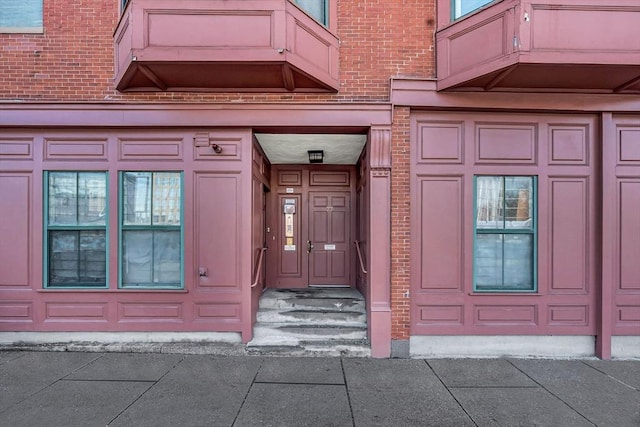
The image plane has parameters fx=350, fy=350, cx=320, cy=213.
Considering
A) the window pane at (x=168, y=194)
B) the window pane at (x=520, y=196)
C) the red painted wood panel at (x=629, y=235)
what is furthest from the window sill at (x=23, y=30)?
Answer: the red painted wood panel at (x=629, y=235)

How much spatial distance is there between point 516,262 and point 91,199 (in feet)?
24.1

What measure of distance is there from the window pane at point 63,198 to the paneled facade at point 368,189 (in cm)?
2

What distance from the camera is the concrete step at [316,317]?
623 centimetres

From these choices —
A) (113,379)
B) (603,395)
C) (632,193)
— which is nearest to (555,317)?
(603,395)

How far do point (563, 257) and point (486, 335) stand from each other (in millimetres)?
1844

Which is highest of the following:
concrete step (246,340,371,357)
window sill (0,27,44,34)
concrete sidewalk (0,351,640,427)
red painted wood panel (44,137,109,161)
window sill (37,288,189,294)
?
window sill (0,27,44,34)

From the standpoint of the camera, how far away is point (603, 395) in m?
4.52

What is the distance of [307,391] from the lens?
14.8 ft

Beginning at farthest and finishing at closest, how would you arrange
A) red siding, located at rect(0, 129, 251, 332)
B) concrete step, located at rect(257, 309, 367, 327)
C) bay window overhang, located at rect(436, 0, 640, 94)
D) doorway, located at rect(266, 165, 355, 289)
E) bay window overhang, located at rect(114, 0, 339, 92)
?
doorway, located at rect(266, 165, 355, 289)
concrete step, located at rect(257, 309, 367, 327)
red siding, located at rect(0, 129, 251, 332)
bay window overhang, located at rect(114, 0, 339, 92)
bay window overhang, located at rect(436, 0, 640, 94)

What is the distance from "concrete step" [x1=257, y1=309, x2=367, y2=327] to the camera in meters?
6.23

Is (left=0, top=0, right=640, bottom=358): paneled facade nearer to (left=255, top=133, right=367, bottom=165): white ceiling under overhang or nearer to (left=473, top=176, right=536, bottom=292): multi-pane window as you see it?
(left=473, top=176, right=536, bottom=292): multi-pane window

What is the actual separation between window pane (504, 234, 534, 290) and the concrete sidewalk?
1.27 metres

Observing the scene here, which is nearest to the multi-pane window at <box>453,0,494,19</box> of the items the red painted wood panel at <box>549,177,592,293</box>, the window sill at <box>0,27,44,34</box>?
the red painted wood panel at <box>549,177,592,293</box>

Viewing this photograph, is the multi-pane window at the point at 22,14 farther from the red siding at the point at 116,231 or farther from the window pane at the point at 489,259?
the window pane at the point at 489,259
